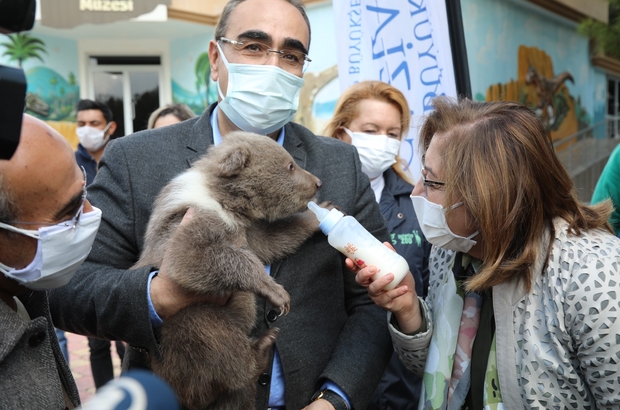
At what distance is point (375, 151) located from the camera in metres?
4.75

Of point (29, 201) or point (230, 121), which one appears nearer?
point (29, 201)

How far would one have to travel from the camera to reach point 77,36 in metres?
18.0

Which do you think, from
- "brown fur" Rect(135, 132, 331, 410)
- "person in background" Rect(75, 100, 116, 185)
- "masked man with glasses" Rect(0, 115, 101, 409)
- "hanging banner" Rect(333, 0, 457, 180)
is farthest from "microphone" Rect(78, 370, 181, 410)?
"person in background" Rect(75, 100, 116, 185)

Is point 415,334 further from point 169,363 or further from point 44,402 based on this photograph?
point 44,402

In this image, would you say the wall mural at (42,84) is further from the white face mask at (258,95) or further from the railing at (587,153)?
the railing at (587,153)

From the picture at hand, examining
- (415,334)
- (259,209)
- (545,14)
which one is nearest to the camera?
(415,334)

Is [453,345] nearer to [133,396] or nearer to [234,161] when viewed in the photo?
[234,161]

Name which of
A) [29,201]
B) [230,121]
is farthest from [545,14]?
[29,201]

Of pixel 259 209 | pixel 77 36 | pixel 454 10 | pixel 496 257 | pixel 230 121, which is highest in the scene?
pixel 77 36

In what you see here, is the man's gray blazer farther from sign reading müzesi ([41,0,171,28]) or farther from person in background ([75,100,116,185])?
sign reading müzesi ([41,0,171,28])

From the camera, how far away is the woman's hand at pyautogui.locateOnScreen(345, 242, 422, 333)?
2438 mm

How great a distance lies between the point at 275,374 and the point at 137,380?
1585 millimetres

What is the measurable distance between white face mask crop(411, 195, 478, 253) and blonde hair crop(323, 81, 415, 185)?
233cm

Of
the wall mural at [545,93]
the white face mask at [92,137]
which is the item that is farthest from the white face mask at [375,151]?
the wall mural at [545,93]
